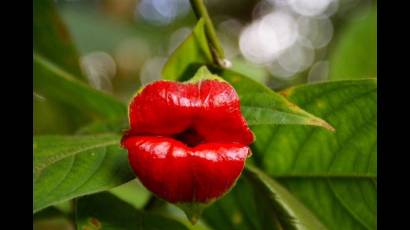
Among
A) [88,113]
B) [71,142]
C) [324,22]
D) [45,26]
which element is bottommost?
[324,22]

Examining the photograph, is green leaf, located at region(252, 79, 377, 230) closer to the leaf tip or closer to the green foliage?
the leaf tip

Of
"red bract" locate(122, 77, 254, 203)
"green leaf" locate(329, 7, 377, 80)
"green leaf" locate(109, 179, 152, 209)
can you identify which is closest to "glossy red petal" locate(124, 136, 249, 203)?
"red bract" locate(122, 77, 254, 203)

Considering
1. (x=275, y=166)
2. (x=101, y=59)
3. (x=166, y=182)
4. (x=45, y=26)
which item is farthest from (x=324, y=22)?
(x=166, y=182)

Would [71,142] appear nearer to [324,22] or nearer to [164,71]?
[164,71]

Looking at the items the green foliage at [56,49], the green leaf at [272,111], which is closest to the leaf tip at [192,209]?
the green leaf at [272,111]

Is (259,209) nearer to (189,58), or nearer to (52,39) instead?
(189,58)

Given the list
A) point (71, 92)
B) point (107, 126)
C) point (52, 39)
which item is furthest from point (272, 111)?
point (52, 39)
